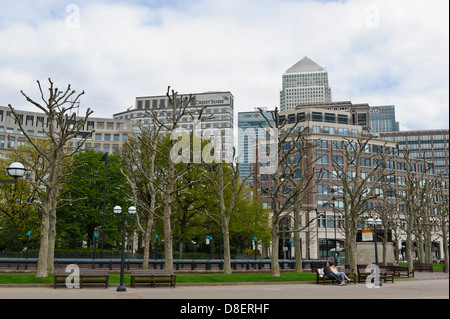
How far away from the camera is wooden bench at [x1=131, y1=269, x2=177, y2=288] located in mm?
20797

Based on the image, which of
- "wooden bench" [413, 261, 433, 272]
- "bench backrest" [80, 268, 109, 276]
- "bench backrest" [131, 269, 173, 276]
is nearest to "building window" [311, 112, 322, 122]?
"wooden bench" [413, 261, 433, 272]

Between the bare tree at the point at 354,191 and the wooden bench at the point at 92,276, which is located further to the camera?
the bare tree at the point at 354,191

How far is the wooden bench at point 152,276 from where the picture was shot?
20.8 m

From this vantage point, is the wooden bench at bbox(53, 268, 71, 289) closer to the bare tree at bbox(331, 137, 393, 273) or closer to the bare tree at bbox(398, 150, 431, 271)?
the bare tree at bbox(331, 137, 393, 273)

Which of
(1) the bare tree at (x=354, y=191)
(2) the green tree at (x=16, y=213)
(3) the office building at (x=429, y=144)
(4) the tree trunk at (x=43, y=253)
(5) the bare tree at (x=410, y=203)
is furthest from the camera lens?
(3) the office building at (x=429, y=144)

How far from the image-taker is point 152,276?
21.4 metres

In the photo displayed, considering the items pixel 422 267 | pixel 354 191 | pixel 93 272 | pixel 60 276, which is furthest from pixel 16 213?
pixel 422 267

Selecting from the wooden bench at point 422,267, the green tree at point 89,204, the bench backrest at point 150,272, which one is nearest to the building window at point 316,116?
the wooden bench at point 422,267

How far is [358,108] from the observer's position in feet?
475

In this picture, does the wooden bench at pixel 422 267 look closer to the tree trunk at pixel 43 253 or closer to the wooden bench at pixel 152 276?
the wooden bench at pixel 152 276

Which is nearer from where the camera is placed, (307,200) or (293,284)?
(293,284)
